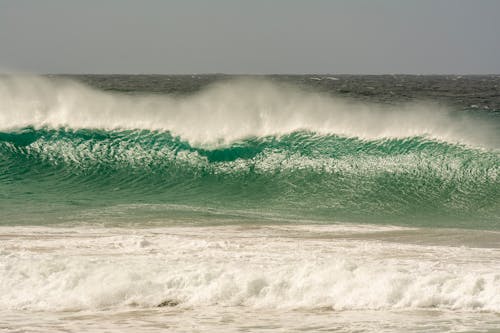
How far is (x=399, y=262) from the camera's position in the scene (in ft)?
36.2

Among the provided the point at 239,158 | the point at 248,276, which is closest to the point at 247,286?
the point at 248,276

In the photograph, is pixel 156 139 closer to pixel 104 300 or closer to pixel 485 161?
pixel 485 161

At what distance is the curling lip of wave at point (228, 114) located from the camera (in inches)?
888

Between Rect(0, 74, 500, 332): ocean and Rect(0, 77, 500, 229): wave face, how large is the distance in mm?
66

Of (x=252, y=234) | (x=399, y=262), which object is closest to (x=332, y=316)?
(x=399, y=262)

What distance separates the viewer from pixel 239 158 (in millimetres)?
21500

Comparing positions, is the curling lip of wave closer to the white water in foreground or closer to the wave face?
the wave face

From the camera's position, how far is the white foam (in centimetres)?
971

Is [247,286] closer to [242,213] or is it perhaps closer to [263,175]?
[242,213]

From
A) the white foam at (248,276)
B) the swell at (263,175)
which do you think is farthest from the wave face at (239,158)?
the white foam at (248,276)

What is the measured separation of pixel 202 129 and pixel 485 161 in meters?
7.89

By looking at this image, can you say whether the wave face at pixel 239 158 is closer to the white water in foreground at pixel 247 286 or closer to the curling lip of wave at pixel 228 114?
the curling lip of wave at pixel 228 114

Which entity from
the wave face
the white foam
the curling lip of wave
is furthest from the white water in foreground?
the curling lip of wave

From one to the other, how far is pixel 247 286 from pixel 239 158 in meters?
11.6
